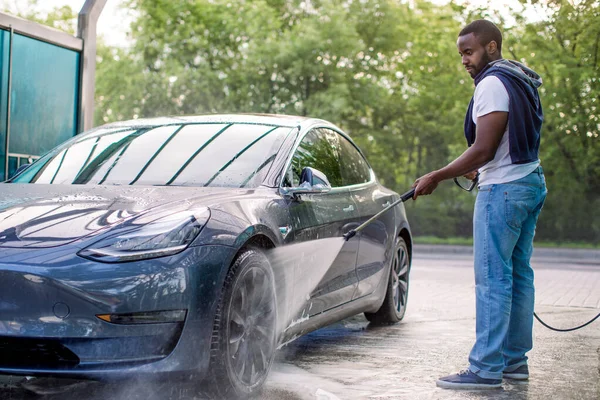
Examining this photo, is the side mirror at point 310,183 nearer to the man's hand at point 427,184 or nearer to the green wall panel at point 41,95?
the man's hand at point 427,184

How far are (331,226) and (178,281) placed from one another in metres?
1.83

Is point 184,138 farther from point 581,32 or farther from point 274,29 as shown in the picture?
point 274,29

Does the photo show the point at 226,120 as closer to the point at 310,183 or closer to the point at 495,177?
the point at 310,183

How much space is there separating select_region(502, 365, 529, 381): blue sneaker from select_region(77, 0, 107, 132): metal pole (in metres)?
6.22

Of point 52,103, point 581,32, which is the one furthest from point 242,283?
point 581,32

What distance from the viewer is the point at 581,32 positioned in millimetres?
22344

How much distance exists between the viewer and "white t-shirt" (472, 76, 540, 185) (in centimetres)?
483

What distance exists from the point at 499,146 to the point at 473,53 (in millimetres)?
544

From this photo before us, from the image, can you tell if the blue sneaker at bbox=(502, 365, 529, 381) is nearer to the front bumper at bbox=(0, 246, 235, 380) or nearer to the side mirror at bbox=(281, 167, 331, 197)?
the side mirror at bbox=(281, 167, 331, 197)

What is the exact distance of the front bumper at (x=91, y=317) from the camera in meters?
3.76

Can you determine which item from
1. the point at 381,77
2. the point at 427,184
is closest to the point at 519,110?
the point at 427,184

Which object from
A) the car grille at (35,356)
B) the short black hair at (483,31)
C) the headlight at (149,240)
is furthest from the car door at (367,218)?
the car grille at (35,356)

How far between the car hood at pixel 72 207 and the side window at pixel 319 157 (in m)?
0.72

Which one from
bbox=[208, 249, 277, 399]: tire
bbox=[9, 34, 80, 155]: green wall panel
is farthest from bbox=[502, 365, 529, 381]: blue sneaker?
bbox=[9, 34, 80, 155]: green wall panel
